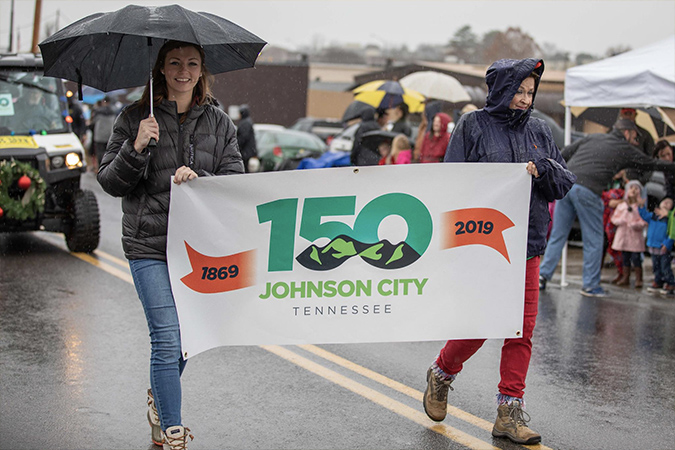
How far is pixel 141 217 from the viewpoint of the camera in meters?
4.25

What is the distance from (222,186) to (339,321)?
2.99 ft

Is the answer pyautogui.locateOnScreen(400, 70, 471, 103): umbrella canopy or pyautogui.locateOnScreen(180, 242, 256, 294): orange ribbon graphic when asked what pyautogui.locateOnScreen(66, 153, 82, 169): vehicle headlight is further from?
pyautogui.locateOnScreen(400, 70, 471, 103): umbrella canopy

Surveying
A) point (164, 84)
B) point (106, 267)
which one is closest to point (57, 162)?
point (106, 267)

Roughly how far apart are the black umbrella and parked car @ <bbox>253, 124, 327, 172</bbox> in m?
15.2

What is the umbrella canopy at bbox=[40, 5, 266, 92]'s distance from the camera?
4047 mm

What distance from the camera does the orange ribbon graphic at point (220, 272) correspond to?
4.37m

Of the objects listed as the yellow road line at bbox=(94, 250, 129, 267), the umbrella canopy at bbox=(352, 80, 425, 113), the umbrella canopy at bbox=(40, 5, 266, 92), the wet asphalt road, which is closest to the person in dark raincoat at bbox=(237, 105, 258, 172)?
the umbrella canopy at bbox=(352, 80, 425, 113)

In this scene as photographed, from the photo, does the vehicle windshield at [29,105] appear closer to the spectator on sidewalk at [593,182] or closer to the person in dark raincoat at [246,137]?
the spectator on sidewalk at [593,182]

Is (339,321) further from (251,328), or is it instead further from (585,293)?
(585,293)

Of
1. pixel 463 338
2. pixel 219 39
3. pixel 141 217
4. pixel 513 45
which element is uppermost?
pixel 513 45

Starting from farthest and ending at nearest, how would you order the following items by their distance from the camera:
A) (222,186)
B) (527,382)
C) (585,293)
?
(585,293)
(527,382)
(222,186)

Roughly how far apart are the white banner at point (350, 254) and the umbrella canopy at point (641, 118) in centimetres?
868

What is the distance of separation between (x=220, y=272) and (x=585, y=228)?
6330 millimetres

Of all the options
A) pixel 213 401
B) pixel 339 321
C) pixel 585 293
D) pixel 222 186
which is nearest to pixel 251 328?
pixel 339 321
